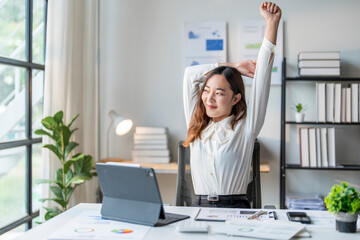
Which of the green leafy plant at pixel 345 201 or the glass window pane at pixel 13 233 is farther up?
the green leafy plant at pixel 345 201

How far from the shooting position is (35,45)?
3.26 m

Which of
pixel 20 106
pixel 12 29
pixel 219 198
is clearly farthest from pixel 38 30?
pixel 219 198

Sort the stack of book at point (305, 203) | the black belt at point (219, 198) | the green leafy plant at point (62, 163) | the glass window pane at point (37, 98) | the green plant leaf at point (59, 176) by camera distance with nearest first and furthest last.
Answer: the black belt at point (219, 198), the green leafy plant at point (62, 163), the green plant leaf at point (59, 176), the glass window pane at point (37, 98), the stack of book at point (305, 203)

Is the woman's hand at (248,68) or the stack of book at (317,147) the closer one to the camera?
the woman's hand at (248,68)

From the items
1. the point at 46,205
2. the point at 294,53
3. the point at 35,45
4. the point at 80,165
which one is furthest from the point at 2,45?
the point at 294,53

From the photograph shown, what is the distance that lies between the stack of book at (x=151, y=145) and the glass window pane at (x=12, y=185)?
917mm

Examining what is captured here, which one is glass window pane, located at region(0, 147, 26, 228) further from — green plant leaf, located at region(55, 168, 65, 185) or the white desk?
the white desk

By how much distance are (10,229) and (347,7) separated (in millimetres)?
3078

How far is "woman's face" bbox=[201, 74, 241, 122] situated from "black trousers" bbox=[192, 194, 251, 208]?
404 millimetres

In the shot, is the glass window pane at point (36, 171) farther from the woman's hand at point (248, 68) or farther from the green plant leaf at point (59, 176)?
the woman's hand at point (248, 68)

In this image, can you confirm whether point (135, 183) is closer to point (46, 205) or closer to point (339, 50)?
point (46, 205)

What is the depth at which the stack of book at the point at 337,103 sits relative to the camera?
343 cm

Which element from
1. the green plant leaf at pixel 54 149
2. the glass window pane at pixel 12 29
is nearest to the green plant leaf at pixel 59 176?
the green plant leaf at pixel 54 149

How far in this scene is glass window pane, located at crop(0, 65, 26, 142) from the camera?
9.33 ft
